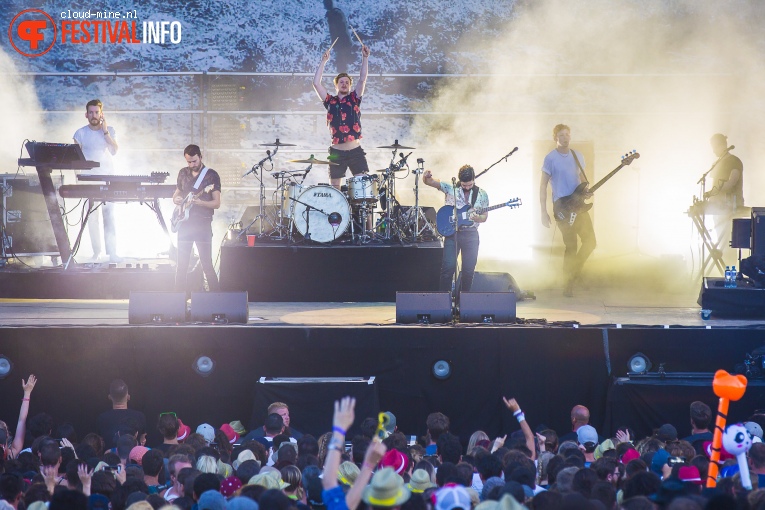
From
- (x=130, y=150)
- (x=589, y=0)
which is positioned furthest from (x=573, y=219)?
(x=130, y=150)

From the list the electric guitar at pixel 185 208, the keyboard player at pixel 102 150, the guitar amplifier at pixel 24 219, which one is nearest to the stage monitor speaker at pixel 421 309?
the electric guitar at pixel 185 208

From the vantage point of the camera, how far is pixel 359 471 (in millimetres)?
6281

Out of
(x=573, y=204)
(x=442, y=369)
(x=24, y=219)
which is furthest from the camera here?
(x=24, y=219)

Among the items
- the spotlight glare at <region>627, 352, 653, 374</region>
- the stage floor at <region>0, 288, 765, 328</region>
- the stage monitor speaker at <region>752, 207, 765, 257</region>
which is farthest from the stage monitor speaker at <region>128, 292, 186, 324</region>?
the stage monitor speaker at <region>752, 207, 765, 257</region>

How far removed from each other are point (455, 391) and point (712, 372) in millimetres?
2587

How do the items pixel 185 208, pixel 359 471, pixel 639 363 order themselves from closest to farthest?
pixel 359 471 < pixel 639 363 < pixel 185 208

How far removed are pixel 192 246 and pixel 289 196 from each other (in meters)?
1.82

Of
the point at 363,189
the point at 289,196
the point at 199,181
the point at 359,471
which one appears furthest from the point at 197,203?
the point at 359,471

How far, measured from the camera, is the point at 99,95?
56.6 feet

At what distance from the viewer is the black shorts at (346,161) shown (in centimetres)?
1280

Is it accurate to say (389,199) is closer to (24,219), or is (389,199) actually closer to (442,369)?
(442,369)

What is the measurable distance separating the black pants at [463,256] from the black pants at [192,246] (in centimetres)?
262

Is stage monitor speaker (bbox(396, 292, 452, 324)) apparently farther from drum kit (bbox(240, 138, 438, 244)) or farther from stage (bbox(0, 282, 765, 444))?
drum kit (bbox(240, 138, 438, 244))

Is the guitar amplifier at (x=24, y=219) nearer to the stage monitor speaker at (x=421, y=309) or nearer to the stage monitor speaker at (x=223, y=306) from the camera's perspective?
the stage monitor speaker at (x=223, y=306)
